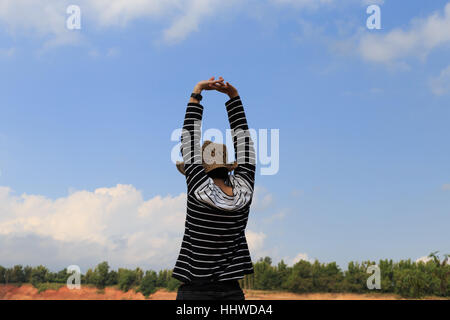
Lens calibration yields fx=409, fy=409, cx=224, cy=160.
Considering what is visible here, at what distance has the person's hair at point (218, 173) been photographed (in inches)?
154

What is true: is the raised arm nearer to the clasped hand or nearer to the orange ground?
the clasped hand

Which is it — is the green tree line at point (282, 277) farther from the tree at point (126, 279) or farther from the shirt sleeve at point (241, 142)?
the shirt sleeve at point (241, 142)

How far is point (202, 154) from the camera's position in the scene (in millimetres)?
3963

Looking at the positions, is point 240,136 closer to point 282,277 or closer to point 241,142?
point 241,142

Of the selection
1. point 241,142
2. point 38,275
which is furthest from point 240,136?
point 38,275

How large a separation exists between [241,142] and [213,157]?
414mm

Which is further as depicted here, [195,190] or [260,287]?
[260,287]

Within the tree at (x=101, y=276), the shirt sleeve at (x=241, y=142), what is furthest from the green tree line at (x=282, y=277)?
the shirt sleeve at (x=241, y=142)

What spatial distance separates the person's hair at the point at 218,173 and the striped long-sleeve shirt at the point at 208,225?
0.13 metres

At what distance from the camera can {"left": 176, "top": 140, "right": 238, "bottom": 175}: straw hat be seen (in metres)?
3.92

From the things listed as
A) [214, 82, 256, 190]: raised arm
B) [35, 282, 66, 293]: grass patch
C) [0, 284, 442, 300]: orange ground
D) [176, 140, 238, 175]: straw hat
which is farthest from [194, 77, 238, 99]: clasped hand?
[35, 282, 66, 293]: grass patch
